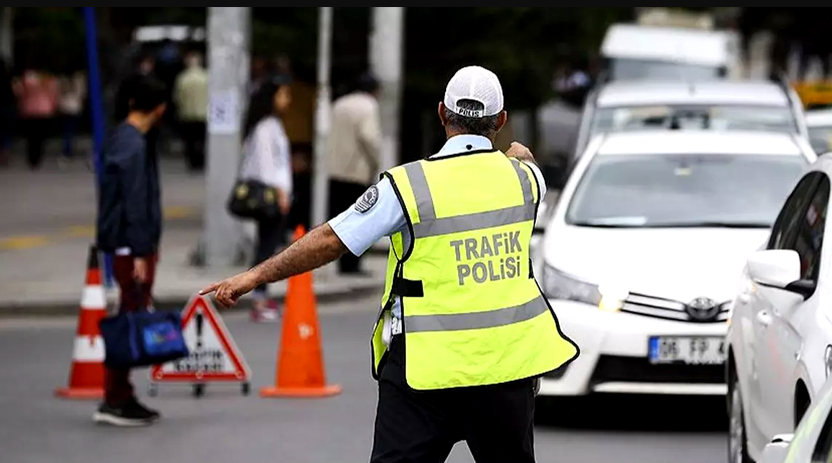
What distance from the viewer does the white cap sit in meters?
5.80

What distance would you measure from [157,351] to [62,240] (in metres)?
11.0

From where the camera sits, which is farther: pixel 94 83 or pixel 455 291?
pixel 94 83

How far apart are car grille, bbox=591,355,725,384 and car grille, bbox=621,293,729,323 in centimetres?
23

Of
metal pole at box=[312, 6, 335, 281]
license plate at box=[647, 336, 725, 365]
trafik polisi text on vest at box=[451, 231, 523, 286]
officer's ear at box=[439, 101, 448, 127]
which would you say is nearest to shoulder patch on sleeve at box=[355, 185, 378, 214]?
trafik polisi text on vest at box=[451, 231, 523, 286]

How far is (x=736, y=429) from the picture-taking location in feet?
28.0

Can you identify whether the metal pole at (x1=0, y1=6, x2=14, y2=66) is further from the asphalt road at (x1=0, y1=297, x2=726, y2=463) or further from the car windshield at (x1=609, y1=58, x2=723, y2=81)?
the asphalt road at (x1=0, y1=297, x2=726, y2=463)

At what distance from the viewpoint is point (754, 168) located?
11.4 metres

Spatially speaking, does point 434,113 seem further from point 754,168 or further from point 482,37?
point 754,168

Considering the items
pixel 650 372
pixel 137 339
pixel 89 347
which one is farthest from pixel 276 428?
pixel 650 372

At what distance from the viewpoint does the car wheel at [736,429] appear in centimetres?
834

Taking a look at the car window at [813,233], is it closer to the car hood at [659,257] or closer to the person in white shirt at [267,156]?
the car hood at [659,257]

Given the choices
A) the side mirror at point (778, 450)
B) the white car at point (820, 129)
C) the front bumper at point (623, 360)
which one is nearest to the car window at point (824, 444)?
the side mirror at point (778, 450)

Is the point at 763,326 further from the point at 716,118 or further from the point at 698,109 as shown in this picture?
the point at 698,109

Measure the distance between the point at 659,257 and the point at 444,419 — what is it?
177 inches
